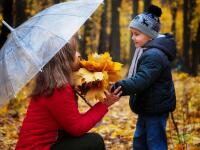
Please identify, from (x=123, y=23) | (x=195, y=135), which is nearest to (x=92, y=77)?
(x=195, y=135)

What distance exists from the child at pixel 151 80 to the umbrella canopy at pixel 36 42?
0.78 meters

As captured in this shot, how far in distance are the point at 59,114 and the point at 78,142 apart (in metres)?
0.36

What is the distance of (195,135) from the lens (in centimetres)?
643

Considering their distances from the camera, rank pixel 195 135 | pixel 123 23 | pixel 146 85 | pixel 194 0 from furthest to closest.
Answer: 1. pixel 123 23
2. pixel 194 0
3. pixel 195 135
4. pixel 146 85

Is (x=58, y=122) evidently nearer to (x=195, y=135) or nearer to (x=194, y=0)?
(x=195, y=135)

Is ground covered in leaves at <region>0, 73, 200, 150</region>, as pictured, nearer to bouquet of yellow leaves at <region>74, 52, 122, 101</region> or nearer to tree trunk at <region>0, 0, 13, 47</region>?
bouquet of yellow leaves at <region>74, 52, 122, 101</region>

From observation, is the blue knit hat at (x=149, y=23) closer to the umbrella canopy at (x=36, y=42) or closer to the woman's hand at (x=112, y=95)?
the umbrella canopy at (x=36, y=42)

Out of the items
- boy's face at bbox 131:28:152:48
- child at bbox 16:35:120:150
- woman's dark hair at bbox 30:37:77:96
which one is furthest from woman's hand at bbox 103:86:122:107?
boy's face at bbox 131:28:152:48

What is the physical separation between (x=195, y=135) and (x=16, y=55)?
3331 mm

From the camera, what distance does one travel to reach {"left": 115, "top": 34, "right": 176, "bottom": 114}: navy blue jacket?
14.4 ft

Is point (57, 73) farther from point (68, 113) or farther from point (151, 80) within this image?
point (151, 80)

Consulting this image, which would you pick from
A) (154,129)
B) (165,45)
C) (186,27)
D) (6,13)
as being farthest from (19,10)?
(154,129)

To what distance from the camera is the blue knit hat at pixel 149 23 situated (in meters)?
4.74

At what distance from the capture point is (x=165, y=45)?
4.67 meters
